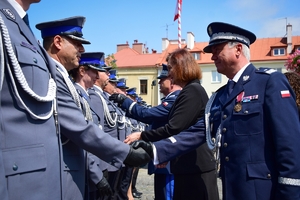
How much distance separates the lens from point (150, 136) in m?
4.00

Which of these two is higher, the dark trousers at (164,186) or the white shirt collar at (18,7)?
the white shirt collar at (18,7)

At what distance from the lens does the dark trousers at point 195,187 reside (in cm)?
370

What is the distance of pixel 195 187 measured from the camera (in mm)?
3695

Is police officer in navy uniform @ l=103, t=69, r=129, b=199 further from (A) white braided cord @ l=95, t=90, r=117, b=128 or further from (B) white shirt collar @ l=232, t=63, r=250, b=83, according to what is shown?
(B) white shirt collar @ l=232, t=63, r=250, b=83

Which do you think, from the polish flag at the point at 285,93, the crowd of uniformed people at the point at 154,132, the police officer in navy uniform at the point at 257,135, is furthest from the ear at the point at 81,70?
the polish flag at the point at 285,93

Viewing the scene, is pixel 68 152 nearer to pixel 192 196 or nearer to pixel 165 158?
pixel 165 158

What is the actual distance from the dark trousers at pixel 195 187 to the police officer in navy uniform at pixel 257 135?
957mm

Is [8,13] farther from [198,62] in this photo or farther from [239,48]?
[198,62]

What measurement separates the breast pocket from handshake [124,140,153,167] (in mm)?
778

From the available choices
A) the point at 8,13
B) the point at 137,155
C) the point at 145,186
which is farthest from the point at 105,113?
the point at 145,186

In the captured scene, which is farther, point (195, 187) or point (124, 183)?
point (124, 183)

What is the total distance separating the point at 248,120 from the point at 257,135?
133 mm

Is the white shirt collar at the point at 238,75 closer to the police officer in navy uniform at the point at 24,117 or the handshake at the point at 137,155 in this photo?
the handshake at the point at 137,155

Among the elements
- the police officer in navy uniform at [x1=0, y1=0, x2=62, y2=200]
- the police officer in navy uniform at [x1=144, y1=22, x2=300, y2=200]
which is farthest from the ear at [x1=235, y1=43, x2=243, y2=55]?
the police officer in navy uniform at [x1=0, y1=0, x2=62, y2=200]
